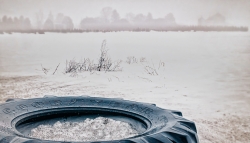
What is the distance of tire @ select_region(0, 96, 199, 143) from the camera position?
1590mm

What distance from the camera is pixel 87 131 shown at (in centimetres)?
195

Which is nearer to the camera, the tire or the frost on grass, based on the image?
the tire

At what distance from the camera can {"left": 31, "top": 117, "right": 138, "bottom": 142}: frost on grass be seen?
1.82 metres

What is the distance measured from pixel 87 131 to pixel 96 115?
255 mm

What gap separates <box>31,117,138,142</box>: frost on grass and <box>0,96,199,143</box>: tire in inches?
2.7

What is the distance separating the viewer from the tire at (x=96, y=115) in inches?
62.6

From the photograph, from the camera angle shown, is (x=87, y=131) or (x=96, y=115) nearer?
(x=87, y=131)

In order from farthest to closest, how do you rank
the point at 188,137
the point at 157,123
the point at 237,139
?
the point at 237,139, the point at 157,123, the point at 188,137

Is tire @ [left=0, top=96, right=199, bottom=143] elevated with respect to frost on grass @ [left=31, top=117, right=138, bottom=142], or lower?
elevated

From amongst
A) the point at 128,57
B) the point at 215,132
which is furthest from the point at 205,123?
the point at 128,57

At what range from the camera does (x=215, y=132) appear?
3605mm

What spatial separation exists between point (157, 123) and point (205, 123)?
2308 mm

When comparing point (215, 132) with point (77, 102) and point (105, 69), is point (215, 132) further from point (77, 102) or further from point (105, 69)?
point (105, 69)

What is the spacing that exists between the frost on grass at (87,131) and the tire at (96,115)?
0.22 ft
